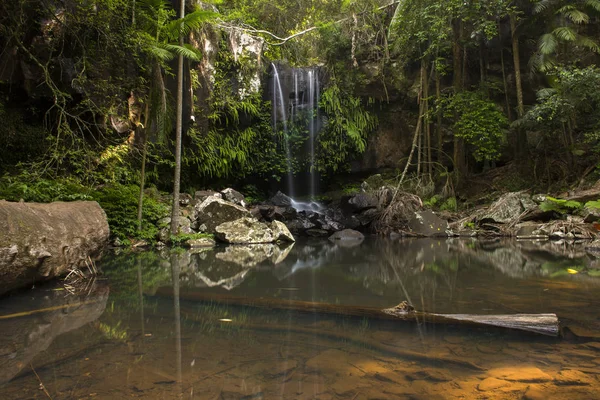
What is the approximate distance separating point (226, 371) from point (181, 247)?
7.73 meters

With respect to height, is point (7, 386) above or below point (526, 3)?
below

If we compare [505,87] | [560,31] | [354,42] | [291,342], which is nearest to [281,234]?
[291,342]

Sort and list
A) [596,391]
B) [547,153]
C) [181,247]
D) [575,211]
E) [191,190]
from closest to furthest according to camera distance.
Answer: [596,391] → [181,247] → [575,211] → [547,153] → [191,190]

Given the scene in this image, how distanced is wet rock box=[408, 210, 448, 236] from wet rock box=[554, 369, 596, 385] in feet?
34.0

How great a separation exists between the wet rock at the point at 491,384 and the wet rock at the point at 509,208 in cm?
1111

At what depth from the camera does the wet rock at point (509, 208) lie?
11.6m

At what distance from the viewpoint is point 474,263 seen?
6.07 metres

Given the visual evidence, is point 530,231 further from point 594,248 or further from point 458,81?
point 458,81

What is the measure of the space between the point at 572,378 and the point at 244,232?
9154 mm

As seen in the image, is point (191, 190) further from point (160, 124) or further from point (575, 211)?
point (575, 211)

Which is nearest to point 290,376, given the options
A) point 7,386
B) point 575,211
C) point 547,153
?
point 7,386

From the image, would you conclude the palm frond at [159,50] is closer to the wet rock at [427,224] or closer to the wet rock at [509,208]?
the wet rock at [427,224]

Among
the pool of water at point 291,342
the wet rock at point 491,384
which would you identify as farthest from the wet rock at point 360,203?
the wet rock at point 491,384

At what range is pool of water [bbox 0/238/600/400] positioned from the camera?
1854mm
